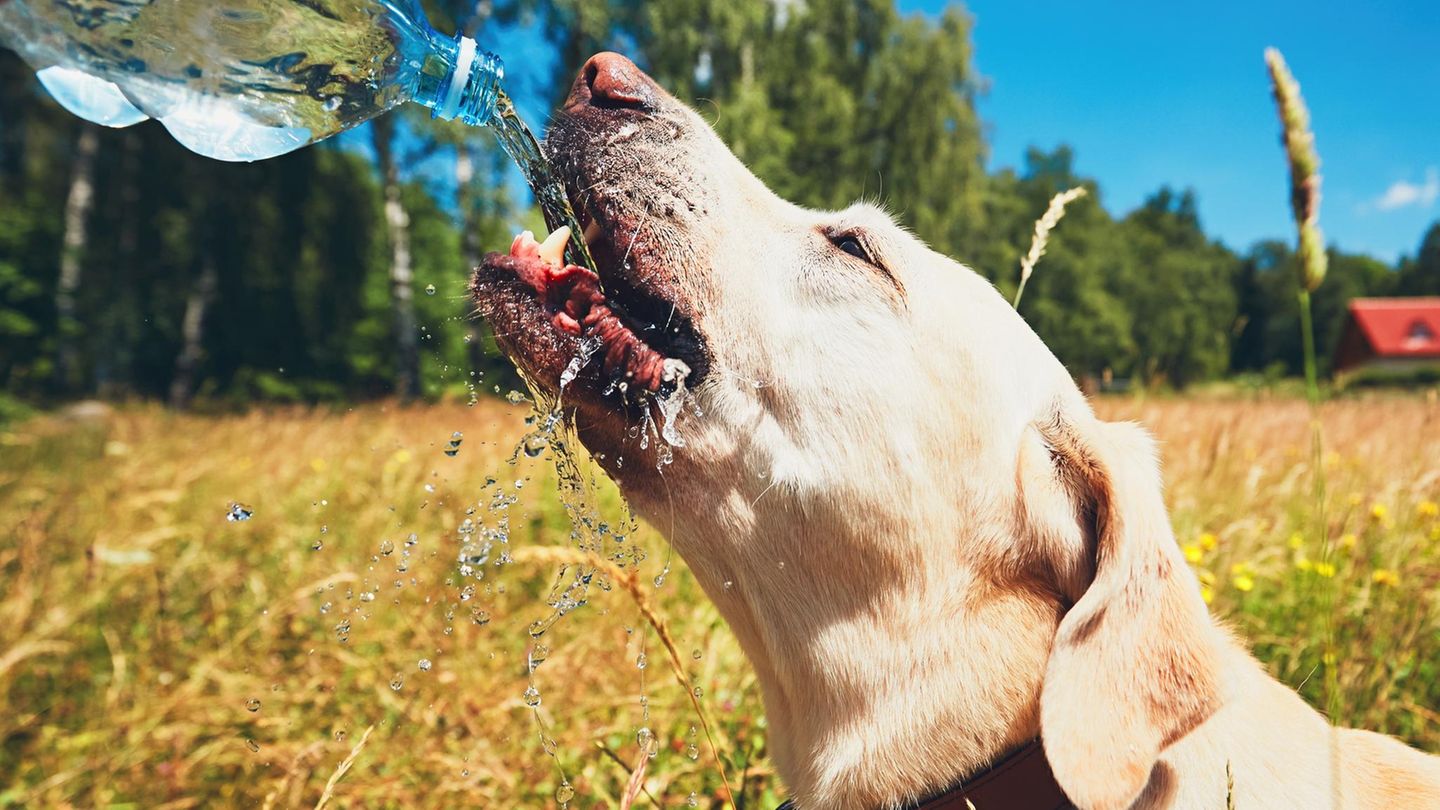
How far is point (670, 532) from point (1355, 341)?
80.3 m

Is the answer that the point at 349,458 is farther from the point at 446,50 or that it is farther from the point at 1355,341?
the point at 1355,341

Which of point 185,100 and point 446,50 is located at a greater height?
point 446,50

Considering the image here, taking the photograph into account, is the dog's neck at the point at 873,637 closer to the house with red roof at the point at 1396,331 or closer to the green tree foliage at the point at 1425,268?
the house with red roof at the point at 1396,331

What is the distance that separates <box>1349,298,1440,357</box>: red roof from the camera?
196 ft

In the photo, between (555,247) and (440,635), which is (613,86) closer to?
(555,247)

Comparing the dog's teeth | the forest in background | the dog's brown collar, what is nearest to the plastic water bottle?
the dog's teeth

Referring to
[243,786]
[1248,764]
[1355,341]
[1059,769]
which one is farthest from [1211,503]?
[1355,341]

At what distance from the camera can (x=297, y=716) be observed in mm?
3213

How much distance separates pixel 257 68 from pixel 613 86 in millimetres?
946

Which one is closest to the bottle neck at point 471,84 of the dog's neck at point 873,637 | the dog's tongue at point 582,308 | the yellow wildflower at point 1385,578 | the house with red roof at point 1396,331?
the dog's tongue at point 582,308

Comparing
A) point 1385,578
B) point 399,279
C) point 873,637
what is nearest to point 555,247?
point 873,637

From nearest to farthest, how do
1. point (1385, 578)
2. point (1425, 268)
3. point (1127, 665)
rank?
1. point (1127, 665)
2. point (1385, 578)
3. point (1425, 268)

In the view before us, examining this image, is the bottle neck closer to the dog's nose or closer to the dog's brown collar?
the dog's nose

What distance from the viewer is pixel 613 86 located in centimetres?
220
